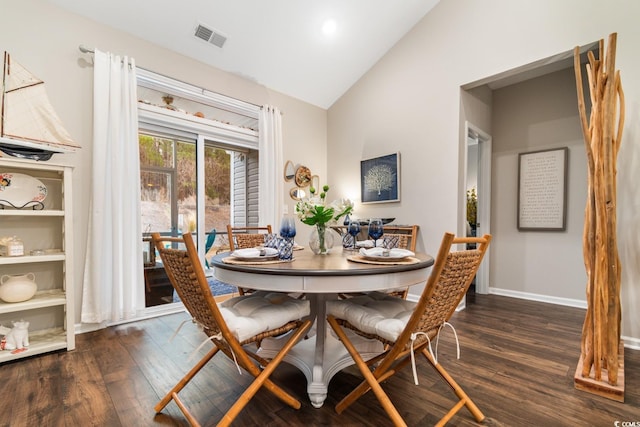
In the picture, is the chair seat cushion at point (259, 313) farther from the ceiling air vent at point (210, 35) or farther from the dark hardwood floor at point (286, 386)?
the ceiling air vent at point (210, 35)

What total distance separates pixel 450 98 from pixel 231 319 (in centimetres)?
311

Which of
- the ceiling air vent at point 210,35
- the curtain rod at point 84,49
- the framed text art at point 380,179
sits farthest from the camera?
the framed text art at point 380,179

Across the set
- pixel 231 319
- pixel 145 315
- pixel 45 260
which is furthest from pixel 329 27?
pixel 145 315

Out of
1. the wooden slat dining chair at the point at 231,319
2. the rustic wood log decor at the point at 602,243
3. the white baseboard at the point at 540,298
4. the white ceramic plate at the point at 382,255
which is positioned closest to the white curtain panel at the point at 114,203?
the wooden slat dining chair at the point at 231,319

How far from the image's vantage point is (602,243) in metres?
1.73

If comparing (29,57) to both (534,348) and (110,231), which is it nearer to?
(110,231)

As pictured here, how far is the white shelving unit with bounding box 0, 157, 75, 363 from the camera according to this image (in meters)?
2.12

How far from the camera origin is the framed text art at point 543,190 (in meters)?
3.45

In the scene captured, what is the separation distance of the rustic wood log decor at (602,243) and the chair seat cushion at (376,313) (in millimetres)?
1094

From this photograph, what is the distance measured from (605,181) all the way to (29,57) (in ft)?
13.2

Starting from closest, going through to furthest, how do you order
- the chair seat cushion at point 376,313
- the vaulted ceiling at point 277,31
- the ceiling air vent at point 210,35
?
the chair seat cushion at point 376,313 → the vaulted ceiling at point 277,31 → the ceiling air vent at point 210,35

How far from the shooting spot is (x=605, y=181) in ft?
5.63

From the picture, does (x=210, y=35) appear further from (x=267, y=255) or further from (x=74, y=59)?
(x=267, y=255)

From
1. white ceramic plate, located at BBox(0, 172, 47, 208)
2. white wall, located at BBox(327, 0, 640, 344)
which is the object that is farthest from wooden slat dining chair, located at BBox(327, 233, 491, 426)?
white ceramic plate, located at BBox(0, 172, 47, 208)
